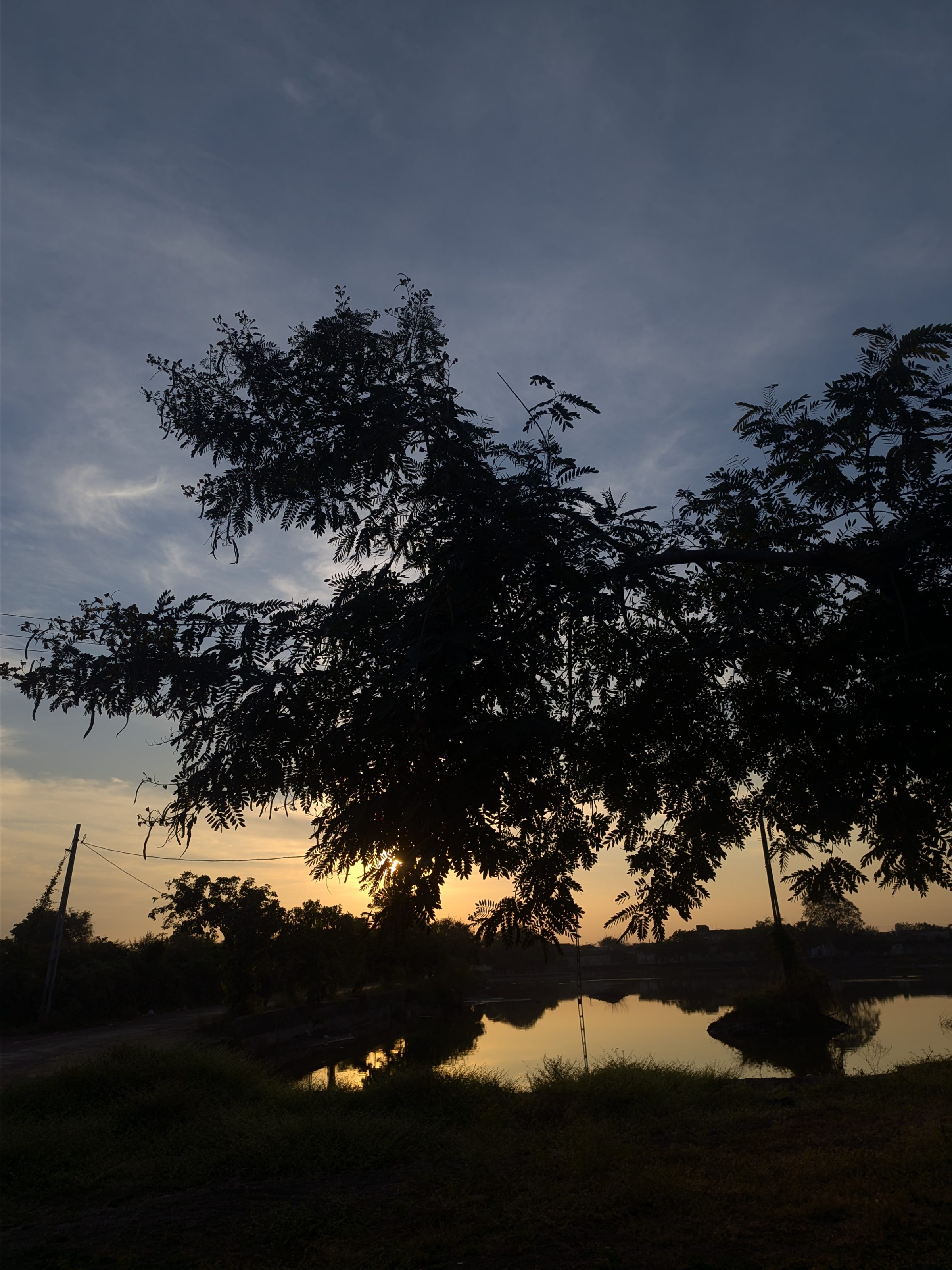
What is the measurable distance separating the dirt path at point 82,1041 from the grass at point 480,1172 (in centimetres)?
766

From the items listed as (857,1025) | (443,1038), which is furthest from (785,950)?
(443,1038)

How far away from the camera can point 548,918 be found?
645 cm

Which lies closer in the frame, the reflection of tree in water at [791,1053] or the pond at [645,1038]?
the reflection of tree in water at [791,1053]

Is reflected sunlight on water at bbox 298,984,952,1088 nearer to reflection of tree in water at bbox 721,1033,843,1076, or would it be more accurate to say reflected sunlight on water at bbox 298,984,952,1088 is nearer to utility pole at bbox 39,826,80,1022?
reflection of tree in water at bbox 721,1033,843,1076

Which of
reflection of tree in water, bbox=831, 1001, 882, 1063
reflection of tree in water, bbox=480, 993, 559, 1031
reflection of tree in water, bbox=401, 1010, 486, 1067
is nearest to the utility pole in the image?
reflection of tree in water, bbox=401, 1010, 486, 1067

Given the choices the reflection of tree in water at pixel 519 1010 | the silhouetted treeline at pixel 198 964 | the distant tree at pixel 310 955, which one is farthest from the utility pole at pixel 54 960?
the reflection of tree in water at pixel 519 1010

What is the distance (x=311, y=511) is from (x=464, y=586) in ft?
6.67

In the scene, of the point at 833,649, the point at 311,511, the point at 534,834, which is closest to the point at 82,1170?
the point at 534,834

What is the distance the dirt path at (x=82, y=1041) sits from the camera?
2127cm

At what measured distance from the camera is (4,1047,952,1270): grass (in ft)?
18.7

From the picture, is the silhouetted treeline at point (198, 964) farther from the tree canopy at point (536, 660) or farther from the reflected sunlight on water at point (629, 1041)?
the tree canopy at point (536, 660)

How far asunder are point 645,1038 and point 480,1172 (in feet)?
93.2

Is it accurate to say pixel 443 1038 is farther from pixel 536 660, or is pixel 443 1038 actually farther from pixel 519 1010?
pixel 536 660

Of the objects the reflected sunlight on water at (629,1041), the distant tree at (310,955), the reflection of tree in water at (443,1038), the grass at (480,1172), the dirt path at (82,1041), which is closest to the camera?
the grass at (480,1172)
